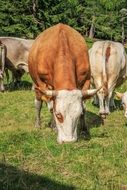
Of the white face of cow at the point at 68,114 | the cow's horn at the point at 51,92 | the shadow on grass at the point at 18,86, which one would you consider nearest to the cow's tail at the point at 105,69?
the cow's horn at the point at 51,92

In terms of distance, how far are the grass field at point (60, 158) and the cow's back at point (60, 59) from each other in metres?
1.26

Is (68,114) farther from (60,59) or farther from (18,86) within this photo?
(18,86)

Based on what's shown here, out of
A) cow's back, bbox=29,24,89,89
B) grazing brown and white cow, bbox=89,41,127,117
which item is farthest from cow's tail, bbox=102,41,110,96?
cow's back, bbox=29,24,89,89

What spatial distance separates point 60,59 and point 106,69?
3.77 metres

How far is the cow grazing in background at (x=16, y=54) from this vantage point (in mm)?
20859

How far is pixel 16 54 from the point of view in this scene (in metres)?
21.0

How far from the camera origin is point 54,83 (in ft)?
35.2

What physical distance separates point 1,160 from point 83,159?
1477mm

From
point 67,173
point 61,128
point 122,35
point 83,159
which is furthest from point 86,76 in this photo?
point 122,35

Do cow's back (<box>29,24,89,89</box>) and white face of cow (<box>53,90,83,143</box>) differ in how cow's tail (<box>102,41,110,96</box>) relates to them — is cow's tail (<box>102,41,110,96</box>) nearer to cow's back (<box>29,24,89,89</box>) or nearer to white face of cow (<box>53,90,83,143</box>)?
cow's back (<box>29,24,89,89</box>)

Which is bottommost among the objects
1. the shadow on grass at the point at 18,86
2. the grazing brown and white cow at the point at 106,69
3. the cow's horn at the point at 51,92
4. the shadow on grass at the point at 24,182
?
the shadow on grass at the point at 18,86

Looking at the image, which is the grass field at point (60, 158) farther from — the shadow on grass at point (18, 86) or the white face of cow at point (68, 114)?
the shadow on grass at point (18, 86)

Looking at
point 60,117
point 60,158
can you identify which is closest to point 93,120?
point 60,117

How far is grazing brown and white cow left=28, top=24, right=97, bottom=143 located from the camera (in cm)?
993
